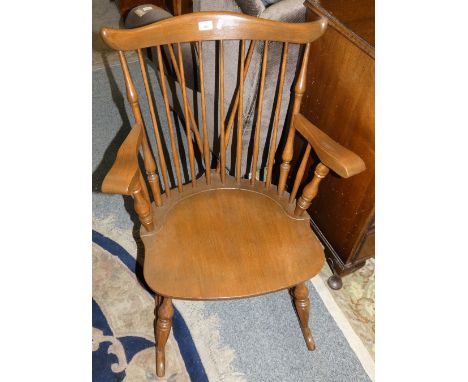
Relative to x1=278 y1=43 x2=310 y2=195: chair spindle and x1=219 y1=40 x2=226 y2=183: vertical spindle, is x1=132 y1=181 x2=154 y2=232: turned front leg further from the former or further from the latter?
x1=278 y1=43 x2=310 y2=195: chair spindle

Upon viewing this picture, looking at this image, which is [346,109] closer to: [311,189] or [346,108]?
[346,108]

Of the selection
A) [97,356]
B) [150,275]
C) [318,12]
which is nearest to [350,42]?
[318,12]

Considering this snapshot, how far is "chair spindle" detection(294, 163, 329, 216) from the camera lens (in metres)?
1.06

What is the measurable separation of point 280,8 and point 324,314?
113 centimetres

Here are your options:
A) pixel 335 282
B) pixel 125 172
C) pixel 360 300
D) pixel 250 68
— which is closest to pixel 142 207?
pixel 125 172

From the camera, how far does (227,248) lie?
1117 mm

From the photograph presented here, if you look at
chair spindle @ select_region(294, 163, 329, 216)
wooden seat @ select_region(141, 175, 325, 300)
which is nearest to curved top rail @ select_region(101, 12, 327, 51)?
chair spindle @ select_region(294, 163, 329, 216)

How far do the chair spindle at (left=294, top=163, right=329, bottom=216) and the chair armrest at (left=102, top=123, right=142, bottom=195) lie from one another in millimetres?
481

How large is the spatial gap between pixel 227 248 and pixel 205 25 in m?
0.61

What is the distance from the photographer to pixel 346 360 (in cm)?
141

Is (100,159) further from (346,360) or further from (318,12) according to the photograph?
(346,360)
